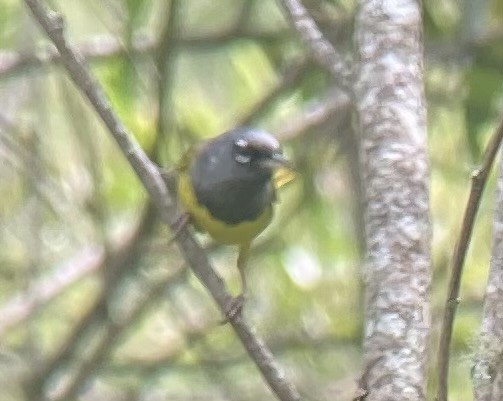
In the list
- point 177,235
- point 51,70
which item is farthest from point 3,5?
point 177,235

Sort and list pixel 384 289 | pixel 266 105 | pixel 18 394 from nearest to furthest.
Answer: pixel 384 289 → pixel 266 105 → pixel 18 394

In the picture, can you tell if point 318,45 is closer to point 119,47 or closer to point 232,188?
point 232,188

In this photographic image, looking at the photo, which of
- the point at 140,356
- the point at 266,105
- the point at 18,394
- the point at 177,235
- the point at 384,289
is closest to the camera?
the point at 384,289

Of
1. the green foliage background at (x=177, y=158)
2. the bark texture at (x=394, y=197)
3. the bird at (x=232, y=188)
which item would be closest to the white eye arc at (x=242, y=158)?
the bird at (x=232, y=188)

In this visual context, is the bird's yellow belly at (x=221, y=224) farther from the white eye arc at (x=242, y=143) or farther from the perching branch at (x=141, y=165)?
the perching branch at (x=141, y=165)

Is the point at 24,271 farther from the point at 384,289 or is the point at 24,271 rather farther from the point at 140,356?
the point at 384,289

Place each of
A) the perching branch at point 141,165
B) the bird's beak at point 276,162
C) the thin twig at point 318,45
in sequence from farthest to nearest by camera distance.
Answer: the bird's beak at point 276,162, the thin twig at point 318,45, the perching branch at point 141,165
